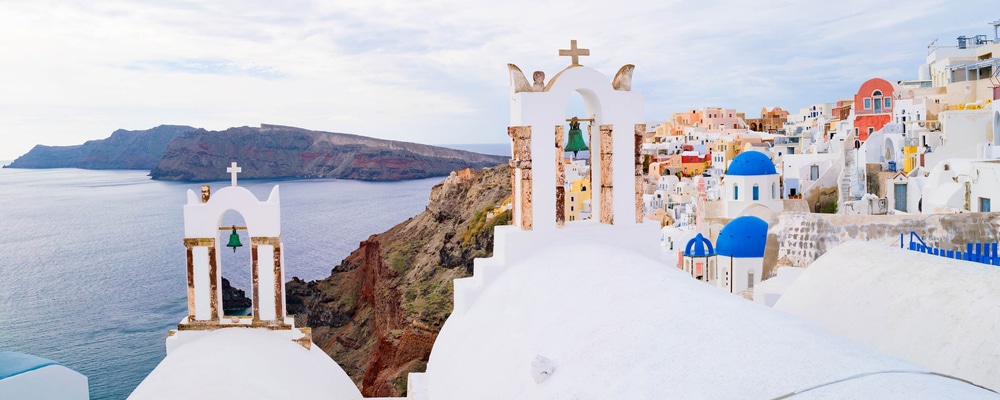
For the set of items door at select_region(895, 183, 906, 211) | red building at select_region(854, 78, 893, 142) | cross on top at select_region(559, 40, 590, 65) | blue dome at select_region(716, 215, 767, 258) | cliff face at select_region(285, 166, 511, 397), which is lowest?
cliff face at select_region(285, 166, 511, 397)

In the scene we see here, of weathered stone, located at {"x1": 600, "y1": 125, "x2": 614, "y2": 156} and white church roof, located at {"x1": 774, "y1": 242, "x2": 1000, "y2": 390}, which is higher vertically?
weathered stone, located at {"x1": 600, "y1": 125, "x2": 614, "y2": 156}

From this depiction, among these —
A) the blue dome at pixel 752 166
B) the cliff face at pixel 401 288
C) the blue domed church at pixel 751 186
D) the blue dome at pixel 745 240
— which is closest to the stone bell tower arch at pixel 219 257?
the blue dome at pixel 745 240

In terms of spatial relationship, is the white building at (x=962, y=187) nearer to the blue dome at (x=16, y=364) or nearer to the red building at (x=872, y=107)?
the blue dome at (x=16, y=364)

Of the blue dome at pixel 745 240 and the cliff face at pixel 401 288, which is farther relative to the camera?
the cliff face at pixel 401 288

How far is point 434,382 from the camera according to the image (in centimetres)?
609

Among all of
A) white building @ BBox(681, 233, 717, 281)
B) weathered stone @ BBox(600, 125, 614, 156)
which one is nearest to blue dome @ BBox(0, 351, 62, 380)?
weathered stone @ BBox(600, 125, 614, 156)

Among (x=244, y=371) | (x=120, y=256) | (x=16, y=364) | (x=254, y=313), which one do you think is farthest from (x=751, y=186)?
(x=120, y=256)

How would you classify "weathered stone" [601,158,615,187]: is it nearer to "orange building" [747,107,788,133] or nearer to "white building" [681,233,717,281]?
"white building" [681,233,717,281]

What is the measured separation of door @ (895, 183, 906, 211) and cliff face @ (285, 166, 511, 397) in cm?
1538

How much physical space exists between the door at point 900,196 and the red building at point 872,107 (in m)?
13.5

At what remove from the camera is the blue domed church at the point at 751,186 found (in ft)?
89.5

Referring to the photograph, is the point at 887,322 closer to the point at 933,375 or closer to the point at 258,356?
the point at 933,375

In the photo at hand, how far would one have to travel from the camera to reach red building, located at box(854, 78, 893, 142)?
41906 millimetres

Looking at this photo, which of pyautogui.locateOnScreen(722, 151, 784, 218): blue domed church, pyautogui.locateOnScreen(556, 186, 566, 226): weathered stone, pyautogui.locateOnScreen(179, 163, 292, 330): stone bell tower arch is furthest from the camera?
pyautogui.locateOnScreen(722, 151, 784, 218): blue domed church
